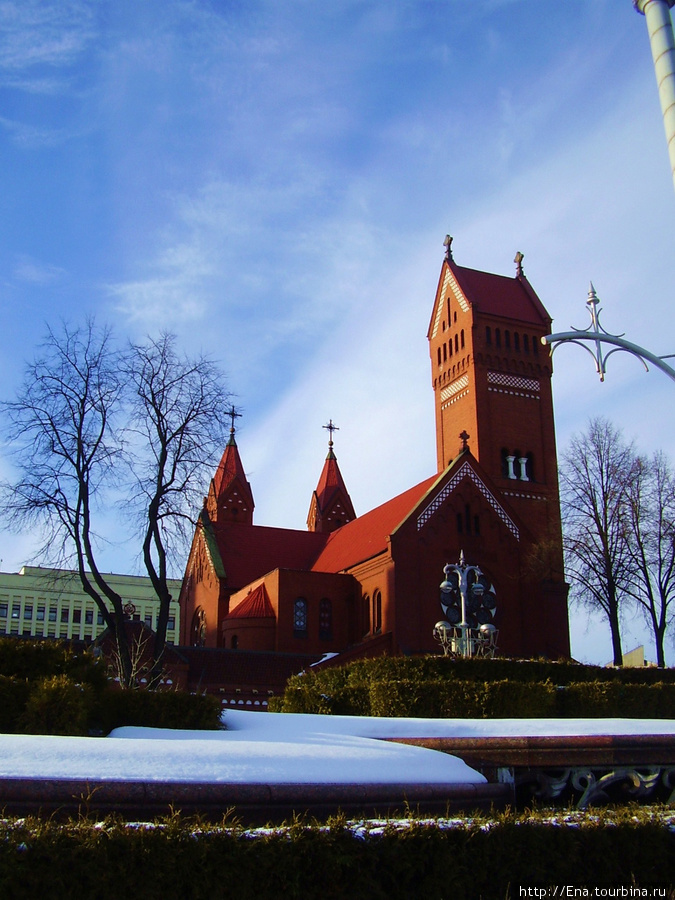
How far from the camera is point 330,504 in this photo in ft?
215

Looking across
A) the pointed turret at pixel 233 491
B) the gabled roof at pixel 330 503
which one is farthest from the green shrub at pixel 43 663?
the gabled roof at pixel 330 503

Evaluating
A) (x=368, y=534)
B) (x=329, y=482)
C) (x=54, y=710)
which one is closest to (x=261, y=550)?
(x=368, y=534)

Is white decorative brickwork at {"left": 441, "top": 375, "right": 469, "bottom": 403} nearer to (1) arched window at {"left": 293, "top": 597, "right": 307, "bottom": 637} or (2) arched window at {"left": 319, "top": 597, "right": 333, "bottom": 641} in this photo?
(2) arched window at {"left": 319, "top": 597, "right": 333, "bottom": 641}

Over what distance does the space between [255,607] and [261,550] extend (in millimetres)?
9027

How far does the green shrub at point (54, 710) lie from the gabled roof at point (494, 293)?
4247 centimetres

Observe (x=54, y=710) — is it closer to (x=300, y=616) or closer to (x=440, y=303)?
(x=300, y=616)

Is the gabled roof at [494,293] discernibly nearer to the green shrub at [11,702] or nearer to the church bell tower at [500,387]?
the church bell tower at [500,387]

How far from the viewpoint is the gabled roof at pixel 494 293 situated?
52375 mm

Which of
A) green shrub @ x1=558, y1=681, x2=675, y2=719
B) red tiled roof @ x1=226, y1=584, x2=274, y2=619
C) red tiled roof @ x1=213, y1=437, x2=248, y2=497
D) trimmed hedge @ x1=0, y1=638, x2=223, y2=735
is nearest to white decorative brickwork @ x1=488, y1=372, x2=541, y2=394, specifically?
red tiled roof @ x1=226, y1=584, x2=274, y2=619

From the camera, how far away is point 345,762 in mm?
8711

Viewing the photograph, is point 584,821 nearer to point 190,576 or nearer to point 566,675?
point 566,675

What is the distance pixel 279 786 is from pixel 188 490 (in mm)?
18281

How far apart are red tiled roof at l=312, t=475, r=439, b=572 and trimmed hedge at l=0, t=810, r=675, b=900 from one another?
112ft

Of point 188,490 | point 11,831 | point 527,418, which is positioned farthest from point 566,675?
point 527,418
